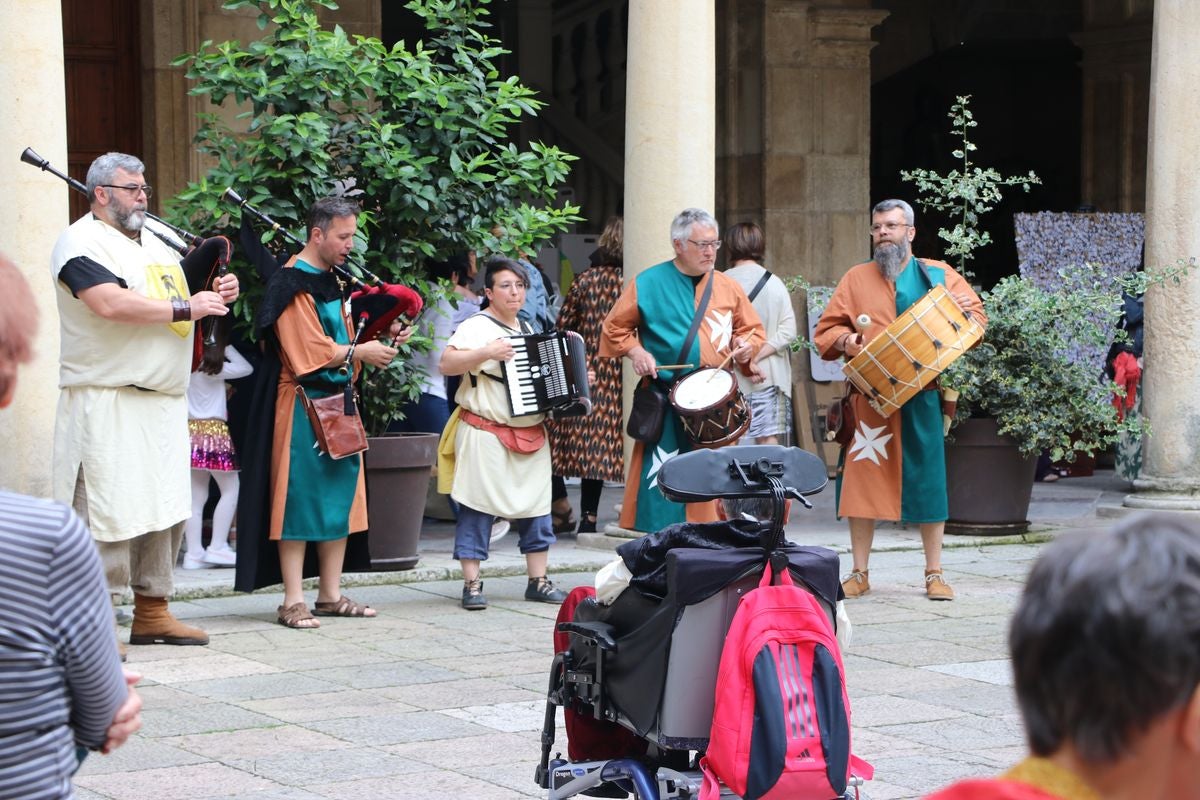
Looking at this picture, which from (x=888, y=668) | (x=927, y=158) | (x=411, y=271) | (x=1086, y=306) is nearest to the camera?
(x=888, y=668)

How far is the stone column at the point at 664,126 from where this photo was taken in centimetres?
945

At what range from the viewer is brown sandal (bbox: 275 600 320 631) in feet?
24.9

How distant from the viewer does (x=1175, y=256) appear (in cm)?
1030

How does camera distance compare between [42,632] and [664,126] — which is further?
[664,126]

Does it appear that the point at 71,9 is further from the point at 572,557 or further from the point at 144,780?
the point at 144,780

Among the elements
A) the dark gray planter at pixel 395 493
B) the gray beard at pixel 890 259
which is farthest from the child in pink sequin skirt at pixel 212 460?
the gray beard at pixel 890 259

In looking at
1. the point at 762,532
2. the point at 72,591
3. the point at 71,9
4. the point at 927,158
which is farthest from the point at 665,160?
the point at 927,158

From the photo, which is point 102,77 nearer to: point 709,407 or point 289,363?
point 289,363

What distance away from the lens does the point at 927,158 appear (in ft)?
71.5

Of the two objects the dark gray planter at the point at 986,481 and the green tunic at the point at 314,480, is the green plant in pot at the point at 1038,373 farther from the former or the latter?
the green tunic at the point at 314,480

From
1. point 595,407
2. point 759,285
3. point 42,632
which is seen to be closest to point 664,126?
point 759,285

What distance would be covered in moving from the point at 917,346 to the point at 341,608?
2.63 m

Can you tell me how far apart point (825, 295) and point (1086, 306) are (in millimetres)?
2300

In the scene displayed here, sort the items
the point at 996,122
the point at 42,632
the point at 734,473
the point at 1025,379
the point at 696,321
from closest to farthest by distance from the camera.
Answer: the point at 42,632, the point at 734,473, the point at 696,321, the point at 1025,379, the point at 996,122
